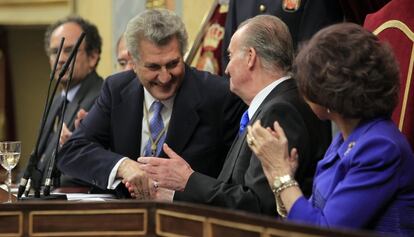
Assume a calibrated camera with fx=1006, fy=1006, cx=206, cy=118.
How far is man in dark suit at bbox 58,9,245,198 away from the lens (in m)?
4.30

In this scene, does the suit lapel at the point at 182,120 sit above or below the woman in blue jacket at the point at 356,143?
below

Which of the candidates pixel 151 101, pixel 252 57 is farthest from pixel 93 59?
pixel 252 57

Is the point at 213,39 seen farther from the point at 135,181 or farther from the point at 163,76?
the point at 135,181

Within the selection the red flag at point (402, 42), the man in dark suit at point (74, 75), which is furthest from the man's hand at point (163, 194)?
the man in dark suit at point (74, 75)

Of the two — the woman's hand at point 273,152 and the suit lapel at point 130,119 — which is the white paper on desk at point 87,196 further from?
the woman's hand at point 273,152

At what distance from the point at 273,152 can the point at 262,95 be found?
1.90 feet

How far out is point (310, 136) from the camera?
3.45 meters

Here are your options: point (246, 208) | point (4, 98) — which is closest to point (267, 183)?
point (246, 208)

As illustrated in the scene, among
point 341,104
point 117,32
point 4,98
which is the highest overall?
point 341,104

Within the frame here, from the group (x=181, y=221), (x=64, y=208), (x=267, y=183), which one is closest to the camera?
(x=181, y=221)

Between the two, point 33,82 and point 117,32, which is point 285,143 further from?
point 33,82

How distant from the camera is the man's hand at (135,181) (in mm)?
3939

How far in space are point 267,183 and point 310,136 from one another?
0.80 ft

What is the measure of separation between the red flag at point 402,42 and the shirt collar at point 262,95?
51 centimetres
